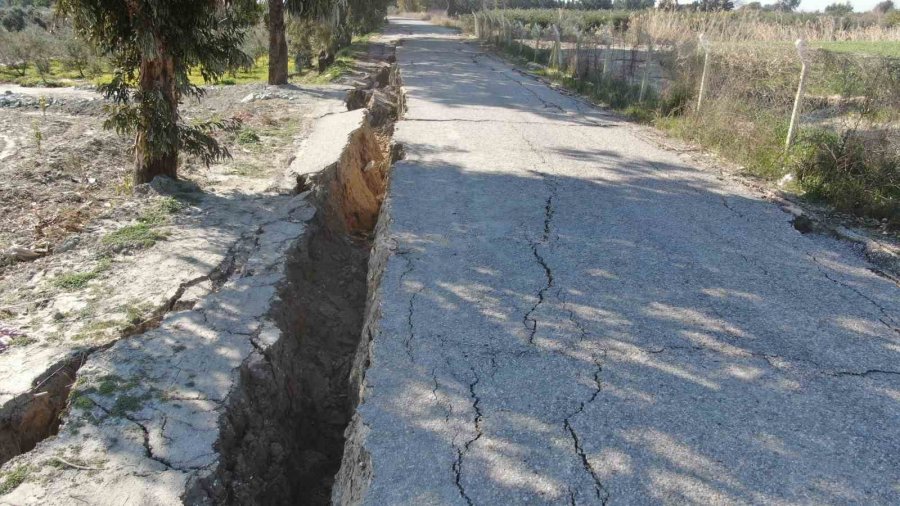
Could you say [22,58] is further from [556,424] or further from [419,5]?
[419,5]

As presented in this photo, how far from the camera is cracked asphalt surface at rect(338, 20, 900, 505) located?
2656 millimetres

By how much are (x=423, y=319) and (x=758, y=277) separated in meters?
2.55

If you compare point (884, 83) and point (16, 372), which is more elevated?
point (884, 83)

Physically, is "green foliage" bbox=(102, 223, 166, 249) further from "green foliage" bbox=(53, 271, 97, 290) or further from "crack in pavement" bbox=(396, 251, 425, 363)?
"crack in pavement" bbox=(396, 251, 425, 363)

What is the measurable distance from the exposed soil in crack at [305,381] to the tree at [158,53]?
1.43 metres

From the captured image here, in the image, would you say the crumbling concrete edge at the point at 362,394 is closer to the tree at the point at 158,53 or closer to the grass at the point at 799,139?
the tree at the point at 158,53

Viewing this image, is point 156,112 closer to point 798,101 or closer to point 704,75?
point 798,101

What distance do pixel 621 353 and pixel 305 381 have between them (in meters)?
1.97

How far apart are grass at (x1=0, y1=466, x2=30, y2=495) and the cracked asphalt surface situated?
1419 mm

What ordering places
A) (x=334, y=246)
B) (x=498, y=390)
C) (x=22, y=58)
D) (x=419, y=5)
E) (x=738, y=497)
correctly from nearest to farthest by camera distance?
(x=738, y=497), (x=498, y=390), (x=334, y=246), (x=22, y=58), (x=419, y=5)

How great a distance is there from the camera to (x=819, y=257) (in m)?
5.05

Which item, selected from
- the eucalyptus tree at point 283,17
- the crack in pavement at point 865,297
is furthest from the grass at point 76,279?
the eucalyptus tree at point 283,17

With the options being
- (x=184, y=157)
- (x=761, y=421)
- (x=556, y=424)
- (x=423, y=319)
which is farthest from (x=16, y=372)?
(x=184, y=157)

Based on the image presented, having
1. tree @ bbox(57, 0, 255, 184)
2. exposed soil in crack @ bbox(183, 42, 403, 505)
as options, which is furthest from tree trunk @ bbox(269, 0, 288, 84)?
exposed soil in crack @ bbox(183, 42, 403, 505)
